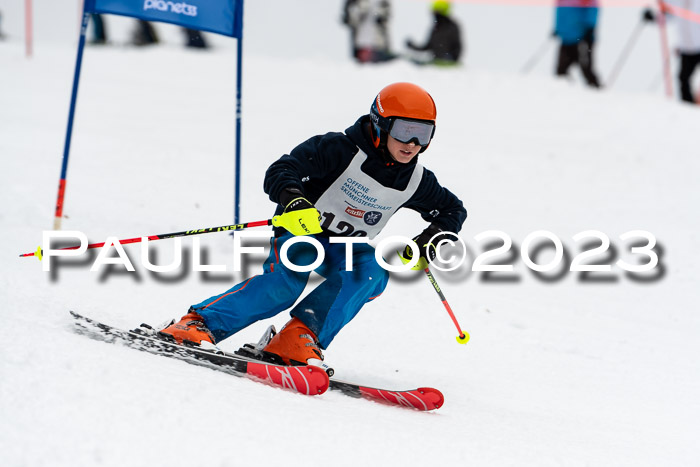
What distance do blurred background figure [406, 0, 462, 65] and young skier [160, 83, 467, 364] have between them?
8843mm

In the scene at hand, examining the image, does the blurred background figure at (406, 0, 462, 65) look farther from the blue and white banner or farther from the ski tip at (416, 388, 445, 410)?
the ski tip at (416, 388, 445, 410)

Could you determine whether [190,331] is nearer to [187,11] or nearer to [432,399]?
[432,399]

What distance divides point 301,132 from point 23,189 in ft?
12.6

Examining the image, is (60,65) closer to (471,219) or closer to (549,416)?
(471,219)

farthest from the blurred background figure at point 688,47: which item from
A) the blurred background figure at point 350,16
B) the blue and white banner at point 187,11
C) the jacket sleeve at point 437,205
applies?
the jacket sleeve at point 437,205

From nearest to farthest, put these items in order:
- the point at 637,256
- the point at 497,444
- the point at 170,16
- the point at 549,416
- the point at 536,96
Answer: the point at 497,444
the point at 549,416
the point at 170,16
the point at 637,256
the point at 536,96

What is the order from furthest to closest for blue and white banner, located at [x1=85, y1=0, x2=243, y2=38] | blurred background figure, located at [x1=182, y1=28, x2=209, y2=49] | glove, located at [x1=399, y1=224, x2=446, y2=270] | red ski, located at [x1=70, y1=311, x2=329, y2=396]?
blurred background figure, located at [x1=182, y1=28, x2=209, y2=49] < blue and white banner, located at [x1=85, y1=0, x2=243, y2=38] < glove, located at [x1=399, y1=224, x2=446, y2=270] < red ski, located at [x1=70, y1=311, x2=329, y2=396]

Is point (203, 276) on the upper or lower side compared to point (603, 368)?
upper

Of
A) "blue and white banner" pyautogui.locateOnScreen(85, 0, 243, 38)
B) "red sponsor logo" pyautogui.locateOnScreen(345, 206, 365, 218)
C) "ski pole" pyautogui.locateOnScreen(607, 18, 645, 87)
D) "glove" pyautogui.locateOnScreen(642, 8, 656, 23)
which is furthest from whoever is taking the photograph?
"ski pole" pyautogui.locateOnScreen(607, 18, 645, 87)

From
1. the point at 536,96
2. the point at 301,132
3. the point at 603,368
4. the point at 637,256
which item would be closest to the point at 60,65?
the point at 301,132

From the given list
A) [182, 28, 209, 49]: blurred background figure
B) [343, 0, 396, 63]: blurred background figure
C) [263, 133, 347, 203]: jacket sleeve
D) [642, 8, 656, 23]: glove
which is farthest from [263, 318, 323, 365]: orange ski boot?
[182, 28, 209, 49]: blurred background figure

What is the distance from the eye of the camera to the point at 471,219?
7289mm

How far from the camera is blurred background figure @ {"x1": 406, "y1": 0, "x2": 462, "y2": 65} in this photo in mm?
11867

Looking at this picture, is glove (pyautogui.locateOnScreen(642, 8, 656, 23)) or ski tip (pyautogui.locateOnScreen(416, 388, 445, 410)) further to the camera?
glove (pyautogui.locateOnScreen(642, 8, 656, 23))
